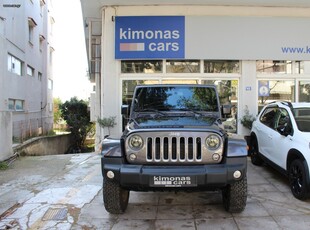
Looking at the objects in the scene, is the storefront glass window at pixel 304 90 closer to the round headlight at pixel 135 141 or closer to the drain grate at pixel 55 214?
the round headlight at pixel 135 141

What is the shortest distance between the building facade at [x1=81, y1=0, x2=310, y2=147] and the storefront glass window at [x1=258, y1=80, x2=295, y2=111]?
3 centimetres

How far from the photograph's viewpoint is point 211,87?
6305mm

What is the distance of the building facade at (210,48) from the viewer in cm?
1070

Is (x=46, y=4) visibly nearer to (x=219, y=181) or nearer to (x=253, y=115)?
(x=253, y=115)

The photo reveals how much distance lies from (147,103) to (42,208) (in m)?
2.45

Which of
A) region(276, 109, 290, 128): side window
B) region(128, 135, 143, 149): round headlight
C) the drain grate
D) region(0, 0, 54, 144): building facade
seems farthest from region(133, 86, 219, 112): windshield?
region(0, 0, 54, 144): building facade

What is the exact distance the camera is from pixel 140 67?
11102mm

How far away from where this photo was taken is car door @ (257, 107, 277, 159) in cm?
718

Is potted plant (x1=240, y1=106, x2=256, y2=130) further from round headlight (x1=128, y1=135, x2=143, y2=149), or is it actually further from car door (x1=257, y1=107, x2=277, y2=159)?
round headlight (x1=128, y1=135, x2=143, y2=149)

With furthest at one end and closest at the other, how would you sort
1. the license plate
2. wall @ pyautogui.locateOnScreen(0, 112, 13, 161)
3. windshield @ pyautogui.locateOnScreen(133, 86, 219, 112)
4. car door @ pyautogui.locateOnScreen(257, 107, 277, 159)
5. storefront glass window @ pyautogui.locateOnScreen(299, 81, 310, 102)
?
1. storefront glass window @ pyautogui.locateOnScreen(299, 81, 310, 102)
2. wall @ pyautogui.locateOnScreen(0, 112, 13, 161)
3. car door @ pyautogui.locateOnScreen(257, 107, 277, 159)
4. windshield @ pyautogui.locateOnScreen(133, 86, 219, 112)
5. the license plate

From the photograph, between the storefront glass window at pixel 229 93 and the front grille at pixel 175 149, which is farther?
the storefront glass window at pixel 229 93

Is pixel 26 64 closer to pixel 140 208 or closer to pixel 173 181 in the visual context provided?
pixel 140 208

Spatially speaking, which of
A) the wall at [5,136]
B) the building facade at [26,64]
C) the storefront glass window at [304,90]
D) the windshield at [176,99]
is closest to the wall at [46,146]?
the building facade at [26,64]

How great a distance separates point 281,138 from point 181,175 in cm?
296
